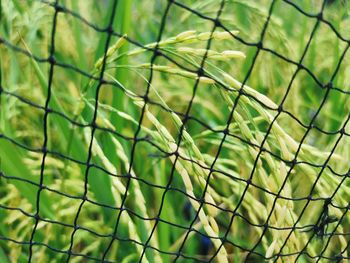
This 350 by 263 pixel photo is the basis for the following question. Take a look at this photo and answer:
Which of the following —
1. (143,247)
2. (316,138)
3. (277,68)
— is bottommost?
(143,247)

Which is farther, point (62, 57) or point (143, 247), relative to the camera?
point (62, 57)

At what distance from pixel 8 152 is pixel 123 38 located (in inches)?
14.2

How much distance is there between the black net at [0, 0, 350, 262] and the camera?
724 millimetres

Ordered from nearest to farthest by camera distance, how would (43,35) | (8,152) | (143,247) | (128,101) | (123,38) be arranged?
(123,38)
(143,247)
(8,152)
(128,101)
(43,35)

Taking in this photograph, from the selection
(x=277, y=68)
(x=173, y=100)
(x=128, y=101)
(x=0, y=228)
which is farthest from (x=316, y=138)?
(x=0, y=228)

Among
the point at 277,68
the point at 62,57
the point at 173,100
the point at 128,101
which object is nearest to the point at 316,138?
the point at 277,68

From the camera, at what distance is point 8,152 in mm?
939

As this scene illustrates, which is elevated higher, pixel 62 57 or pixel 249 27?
pixel 249 27

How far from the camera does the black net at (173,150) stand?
0.72 meters

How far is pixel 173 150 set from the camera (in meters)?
0.72

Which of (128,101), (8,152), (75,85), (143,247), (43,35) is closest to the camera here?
(143,247)

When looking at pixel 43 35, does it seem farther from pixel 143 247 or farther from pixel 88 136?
pixel 143 247

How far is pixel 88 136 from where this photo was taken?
85 centimetres

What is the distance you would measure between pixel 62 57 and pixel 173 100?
0.26m
